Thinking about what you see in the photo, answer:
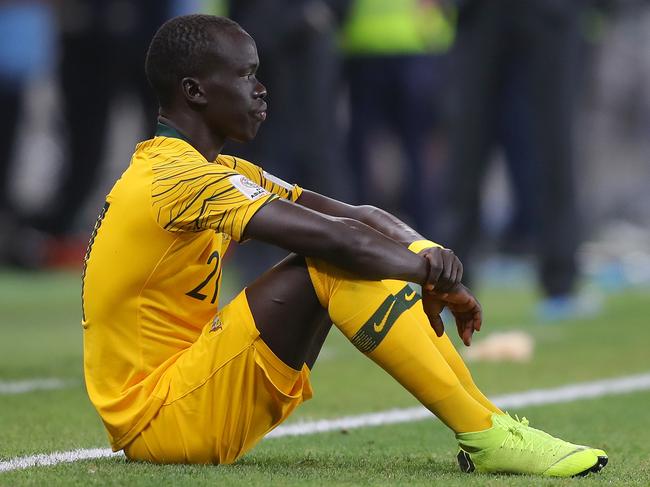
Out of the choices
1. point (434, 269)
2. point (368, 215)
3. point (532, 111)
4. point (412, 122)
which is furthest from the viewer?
point (412, 122)

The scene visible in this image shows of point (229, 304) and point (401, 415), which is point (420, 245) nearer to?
point (229, 304)

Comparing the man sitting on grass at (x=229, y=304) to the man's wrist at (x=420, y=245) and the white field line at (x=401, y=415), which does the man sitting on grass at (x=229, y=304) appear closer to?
the man's wrist at (x=420, y=245)

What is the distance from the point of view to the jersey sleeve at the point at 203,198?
379 cm

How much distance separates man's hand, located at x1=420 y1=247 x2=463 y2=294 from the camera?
3.90 meters

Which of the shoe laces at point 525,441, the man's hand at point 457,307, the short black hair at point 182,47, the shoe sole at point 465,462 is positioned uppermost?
the short black hair at point 182,47

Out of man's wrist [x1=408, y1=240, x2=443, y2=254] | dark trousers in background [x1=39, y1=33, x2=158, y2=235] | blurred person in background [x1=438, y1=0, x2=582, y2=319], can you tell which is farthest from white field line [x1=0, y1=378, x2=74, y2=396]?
dark trousers in background [x1=39, y1=33, x2=158, y2=235]

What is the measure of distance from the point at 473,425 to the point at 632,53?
1264cm

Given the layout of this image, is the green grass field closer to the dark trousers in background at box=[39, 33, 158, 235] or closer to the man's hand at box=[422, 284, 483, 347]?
the man's hand at box=[422, 284, 483, 347]

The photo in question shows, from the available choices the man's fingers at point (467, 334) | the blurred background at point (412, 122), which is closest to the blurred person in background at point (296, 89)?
the blurred background at point (412, 122)

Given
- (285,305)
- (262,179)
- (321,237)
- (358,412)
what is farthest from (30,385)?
(321,237)

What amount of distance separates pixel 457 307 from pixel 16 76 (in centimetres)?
1005

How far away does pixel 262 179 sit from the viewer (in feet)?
14.4

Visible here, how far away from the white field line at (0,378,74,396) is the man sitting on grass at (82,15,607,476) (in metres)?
2.08

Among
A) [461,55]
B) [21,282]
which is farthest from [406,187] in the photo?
[461,55]
